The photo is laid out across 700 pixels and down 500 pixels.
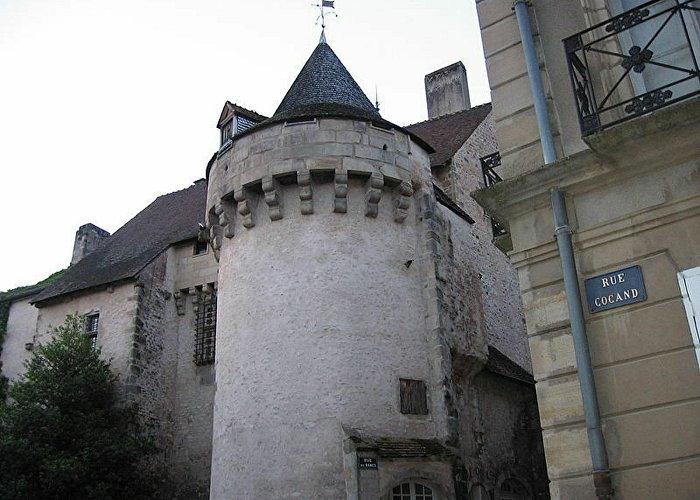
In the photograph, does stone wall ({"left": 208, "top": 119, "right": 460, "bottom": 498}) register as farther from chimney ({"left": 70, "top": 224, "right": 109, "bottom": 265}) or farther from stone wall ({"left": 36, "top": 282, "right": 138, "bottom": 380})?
chimney ({"left": 70, "top": 224, "right": 109, "bottom": 265})

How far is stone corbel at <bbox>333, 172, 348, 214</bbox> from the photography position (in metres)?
11.0

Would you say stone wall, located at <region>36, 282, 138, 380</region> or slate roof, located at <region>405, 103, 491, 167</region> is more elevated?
slate roof, located at <region>405, 103, 491, 167</region>

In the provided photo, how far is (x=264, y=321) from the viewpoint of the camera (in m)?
10.5

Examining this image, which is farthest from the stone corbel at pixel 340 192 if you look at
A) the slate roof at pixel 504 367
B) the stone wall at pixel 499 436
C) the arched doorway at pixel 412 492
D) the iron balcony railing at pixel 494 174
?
the arched doorway at pixel 412 492

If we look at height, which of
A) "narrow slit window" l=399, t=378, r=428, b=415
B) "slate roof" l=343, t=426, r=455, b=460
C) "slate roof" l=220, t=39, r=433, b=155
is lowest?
"slate roof" l=343, t=426, r=455, b=460

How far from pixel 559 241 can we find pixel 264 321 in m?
6.07

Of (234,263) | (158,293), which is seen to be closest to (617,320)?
(234,263)

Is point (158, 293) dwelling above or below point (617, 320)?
above

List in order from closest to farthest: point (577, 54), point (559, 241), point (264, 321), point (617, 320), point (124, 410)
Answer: point (617, 320) → point (559, 241) → point (577, 54) → point (264, 321) → point (124, 410)

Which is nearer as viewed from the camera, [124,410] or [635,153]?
[635,153]

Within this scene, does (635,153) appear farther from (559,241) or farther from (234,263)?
(234,263)

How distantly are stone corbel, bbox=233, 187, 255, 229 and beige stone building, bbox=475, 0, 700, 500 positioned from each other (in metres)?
5.93

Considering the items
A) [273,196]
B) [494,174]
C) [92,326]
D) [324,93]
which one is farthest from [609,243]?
[92,326]

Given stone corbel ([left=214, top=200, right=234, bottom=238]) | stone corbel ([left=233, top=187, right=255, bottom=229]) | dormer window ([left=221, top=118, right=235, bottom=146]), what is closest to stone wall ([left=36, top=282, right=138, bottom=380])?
dormer window ([left=221, top=118, right=235, bottom=146])
